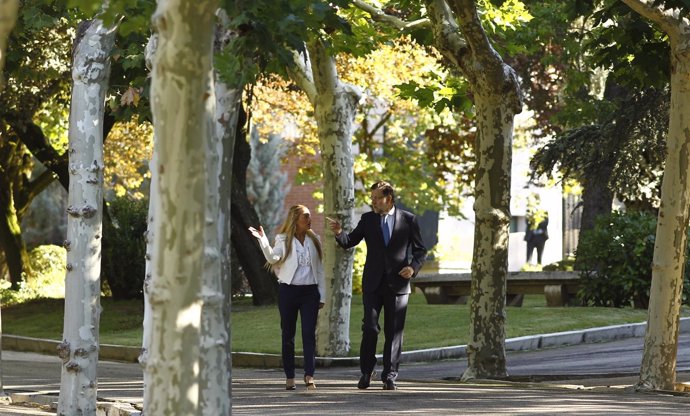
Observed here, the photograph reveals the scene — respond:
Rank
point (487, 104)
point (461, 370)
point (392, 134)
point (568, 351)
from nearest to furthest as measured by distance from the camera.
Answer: point (487, 104), point (461, 370), point (568, 351), point (392, 134)

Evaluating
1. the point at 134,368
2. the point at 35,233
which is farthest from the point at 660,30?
the point at 35,233

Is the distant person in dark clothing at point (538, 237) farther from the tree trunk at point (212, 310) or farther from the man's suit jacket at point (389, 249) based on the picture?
the tree trunk at point (212, 310)

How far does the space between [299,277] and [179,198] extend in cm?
839

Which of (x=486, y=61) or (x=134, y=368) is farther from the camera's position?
(x=134, y=368)

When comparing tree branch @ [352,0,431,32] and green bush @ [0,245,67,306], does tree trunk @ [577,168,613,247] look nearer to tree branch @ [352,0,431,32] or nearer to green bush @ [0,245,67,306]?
green bush @ [0,245,67,306]

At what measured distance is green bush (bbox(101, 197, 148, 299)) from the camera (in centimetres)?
3109

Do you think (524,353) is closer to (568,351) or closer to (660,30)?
(568,351)

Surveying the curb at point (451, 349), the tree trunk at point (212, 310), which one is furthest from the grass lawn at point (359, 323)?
the tree trunk at point (212, 310)

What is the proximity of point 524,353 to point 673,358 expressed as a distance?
6951mm

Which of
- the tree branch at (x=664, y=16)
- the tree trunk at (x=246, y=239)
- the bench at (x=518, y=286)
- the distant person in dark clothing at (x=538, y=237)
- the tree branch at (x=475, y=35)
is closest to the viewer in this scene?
the tree branch at (x=664, y=16)

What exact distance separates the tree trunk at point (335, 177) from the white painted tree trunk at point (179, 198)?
12776 mm

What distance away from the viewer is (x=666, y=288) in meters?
13.4

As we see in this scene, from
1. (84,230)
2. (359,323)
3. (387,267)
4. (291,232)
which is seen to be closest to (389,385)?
(387,267)

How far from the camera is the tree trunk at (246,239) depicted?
95.9 feet
